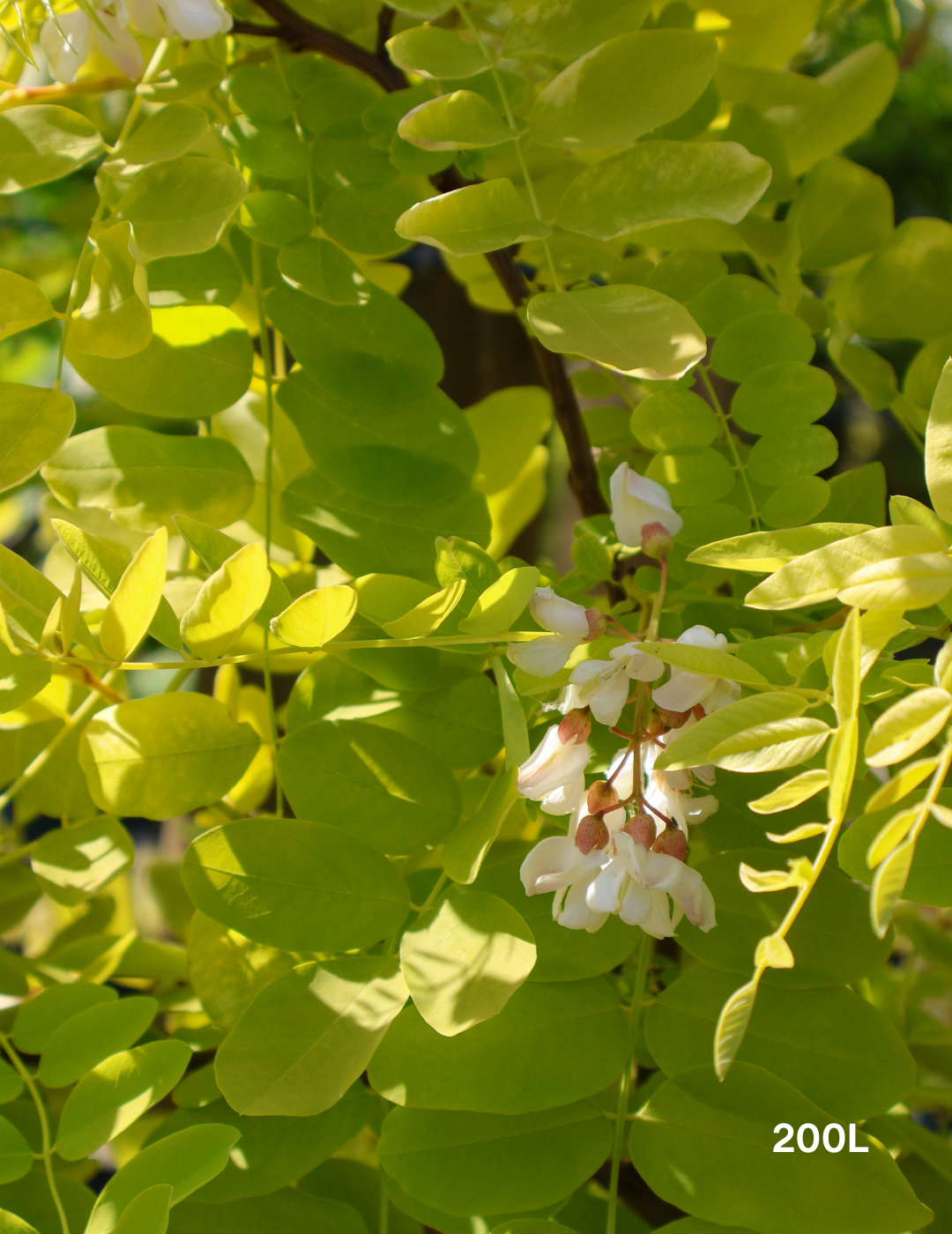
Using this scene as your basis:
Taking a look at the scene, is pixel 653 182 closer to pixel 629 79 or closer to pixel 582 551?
pixel 629 79

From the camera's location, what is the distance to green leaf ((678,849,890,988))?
1.14 ft

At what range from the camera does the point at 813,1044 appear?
0.34m

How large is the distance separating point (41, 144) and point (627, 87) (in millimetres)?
228

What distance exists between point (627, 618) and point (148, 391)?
0.74 feet

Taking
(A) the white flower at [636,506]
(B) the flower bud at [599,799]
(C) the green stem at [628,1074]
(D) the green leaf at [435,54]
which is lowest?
(C) the green stem at [628,1074]

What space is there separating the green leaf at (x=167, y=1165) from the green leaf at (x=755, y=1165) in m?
0.15

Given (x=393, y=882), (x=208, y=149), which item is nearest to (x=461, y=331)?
(x=208, y=149)

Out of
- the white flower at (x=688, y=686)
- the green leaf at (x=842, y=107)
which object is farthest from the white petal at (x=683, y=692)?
the green leaf at (x=842, y=107)

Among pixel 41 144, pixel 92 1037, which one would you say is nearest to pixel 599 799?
pixel 92 1037

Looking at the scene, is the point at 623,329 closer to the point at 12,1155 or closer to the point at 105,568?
the point at 105,568

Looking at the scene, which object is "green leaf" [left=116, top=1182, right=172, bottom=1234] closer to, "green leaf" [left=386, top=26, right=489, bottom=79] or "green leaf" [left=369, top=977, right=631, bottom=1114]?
"green leaf" [left=369, top=977, right=631, bottom=1114]

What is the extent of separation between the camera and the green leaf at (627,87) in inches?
13.3

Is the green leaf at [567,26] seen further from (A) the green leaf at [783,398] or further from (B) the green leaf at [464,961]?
(B) the green leaf at [464,961]

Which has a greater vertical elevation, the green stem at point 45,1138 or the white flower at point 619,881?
the white flower at point 619,881
